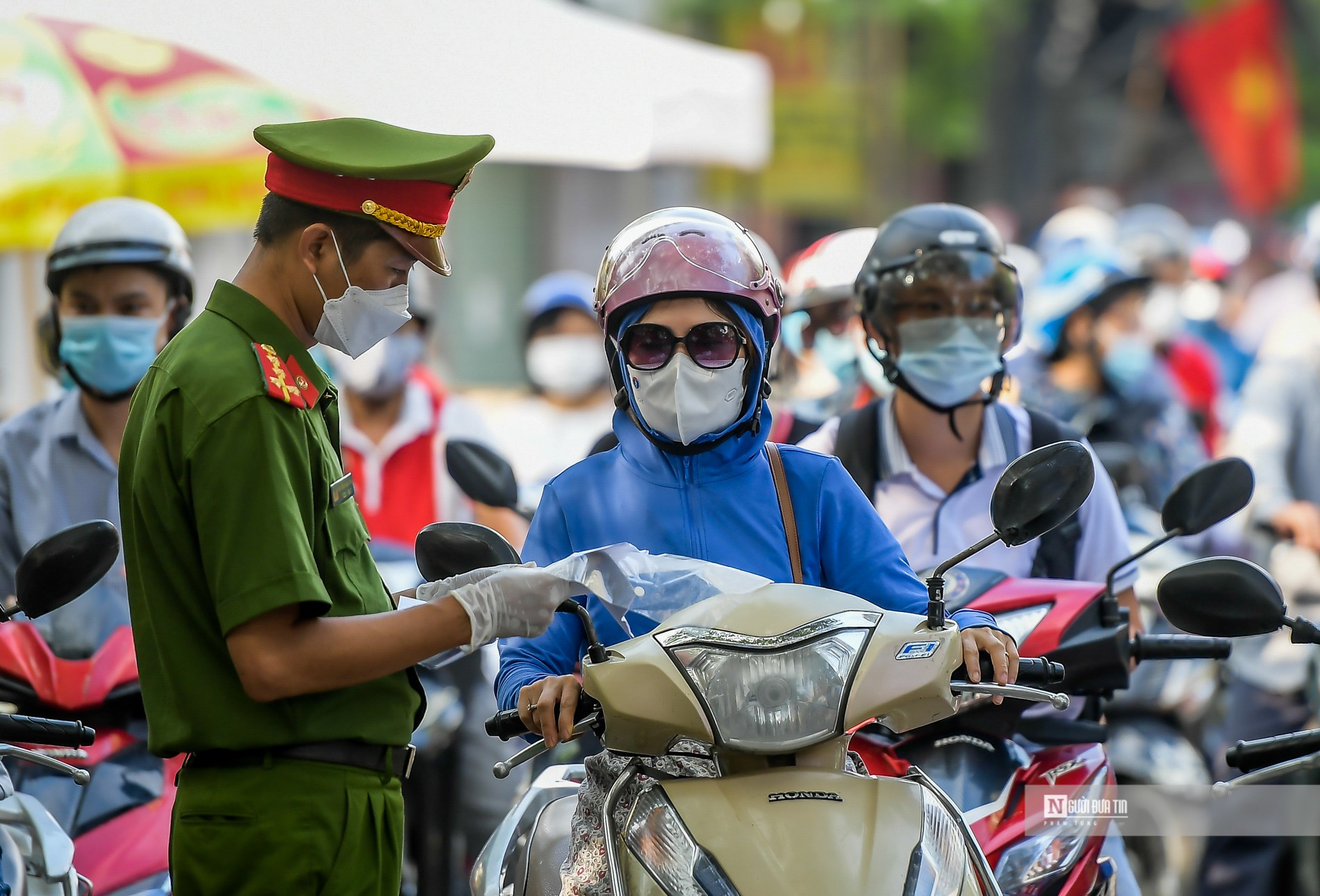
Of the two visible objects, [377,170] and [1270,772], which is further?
[1270,772]

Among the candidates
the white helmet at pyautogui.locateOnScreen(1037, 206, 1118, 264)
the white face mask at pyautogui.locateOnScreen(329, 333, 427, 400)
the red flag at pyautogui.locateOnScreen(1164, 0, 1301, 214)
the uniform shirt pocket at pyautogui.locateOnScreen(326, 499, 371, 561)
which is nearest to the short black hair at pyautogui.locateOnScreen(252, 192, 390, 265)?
the uniform shirt pocket at pyautogui.locateOnScreen(326, 499, 371, 561)

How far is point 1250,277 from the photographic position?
14.6 m

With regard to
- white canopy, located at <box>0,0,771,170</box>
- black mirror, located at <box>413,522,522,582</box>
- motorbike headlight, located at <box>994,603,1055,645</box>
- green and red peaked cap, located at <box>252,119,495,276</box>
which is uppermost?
white canopy, located at <box>0,0,771,170</box>

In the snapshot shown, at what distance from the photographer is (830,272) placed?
7.14 meters

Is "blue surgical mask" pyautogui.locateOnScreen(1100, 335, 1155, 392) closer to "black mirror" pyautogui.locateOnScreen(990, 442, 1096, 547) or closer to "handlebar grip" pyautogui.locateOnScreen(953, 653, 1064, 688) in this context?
"handlebar grip" pyautogui.locateOnScreen(953, 653, 1064, 688)

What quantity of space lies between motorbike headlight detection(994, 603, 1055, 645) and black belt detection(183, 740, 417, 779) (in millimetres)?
1460

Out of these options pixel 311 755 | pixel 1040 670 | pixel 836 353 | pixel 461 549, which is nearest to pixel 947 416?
pixel 1040 670

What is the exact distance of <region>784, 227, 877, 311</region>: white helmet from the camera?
712 centimetres

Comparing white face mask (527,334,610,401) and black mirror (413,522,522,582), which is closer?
black mirror (413,522,522,582)

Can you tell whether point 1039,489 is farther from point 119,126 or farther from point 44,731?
point 119,126

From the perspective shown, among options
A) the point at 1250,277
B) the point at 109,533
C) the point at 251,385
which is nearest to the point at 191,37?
the point at 109,533

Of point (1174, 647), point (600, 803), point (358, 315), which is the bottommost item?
point (600, 803)

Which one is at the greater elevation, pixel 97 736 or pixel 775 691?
pixel 775 691

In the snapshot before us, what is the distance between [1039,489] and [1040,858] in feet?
3.42
